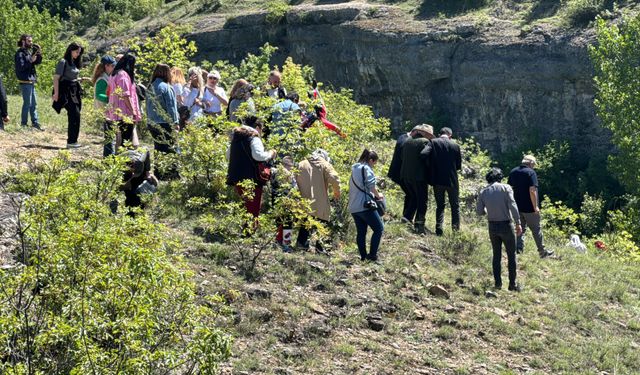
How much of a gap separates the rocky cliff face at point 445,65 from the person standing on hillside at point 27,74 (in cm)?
1495

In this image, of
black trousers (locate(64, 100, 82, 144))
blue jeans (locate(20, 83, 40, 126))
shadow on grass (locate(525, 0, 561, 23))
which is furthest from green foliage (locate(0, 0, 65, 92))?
black trousers (locate(64, 100, 82, 144))

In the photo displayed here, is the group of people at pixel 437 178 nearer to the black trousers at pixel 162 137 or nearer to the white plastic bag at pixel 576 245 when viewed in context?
the white plastic bag at pixel 576 245

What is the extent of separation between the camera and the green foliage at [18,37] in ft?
99.9

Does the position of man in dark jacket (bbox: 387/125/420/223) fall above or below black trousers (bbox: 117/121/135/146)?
below

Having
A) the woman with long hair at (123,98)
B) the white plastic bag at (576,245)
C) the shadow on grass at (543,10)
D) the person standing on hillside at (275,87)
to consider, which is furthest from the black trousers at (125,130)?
the shadow on grass at (543,10)

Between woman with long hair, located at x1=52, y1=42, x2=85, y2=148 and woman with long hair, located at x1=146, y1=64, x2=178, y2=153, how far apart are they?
1517 millimetres

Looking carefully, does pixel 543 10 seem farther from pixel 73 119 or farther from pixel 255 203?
pixel 255 203

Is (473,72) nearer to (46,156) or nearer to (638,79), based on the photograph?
(638,79)

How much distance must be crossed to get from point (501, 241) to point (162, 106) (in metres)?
4.81

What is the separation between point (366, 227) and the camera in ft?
43.0

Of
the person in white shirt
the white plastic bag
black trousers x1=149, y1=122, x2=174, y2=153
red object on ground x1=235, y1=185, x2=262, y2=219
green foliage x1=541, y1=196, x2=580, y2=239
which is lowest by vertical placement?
the white plastic bag

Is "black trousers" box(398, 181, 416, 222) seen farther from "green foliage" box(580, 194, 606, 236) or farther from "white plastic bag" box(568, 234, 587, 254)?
"green foliage" box(580, 194, 606, 236)

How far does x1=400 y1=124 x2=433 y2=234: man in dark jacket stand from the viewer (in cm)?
1491

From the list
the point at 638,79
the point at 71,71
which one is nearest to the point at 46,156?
the point at 71,71
